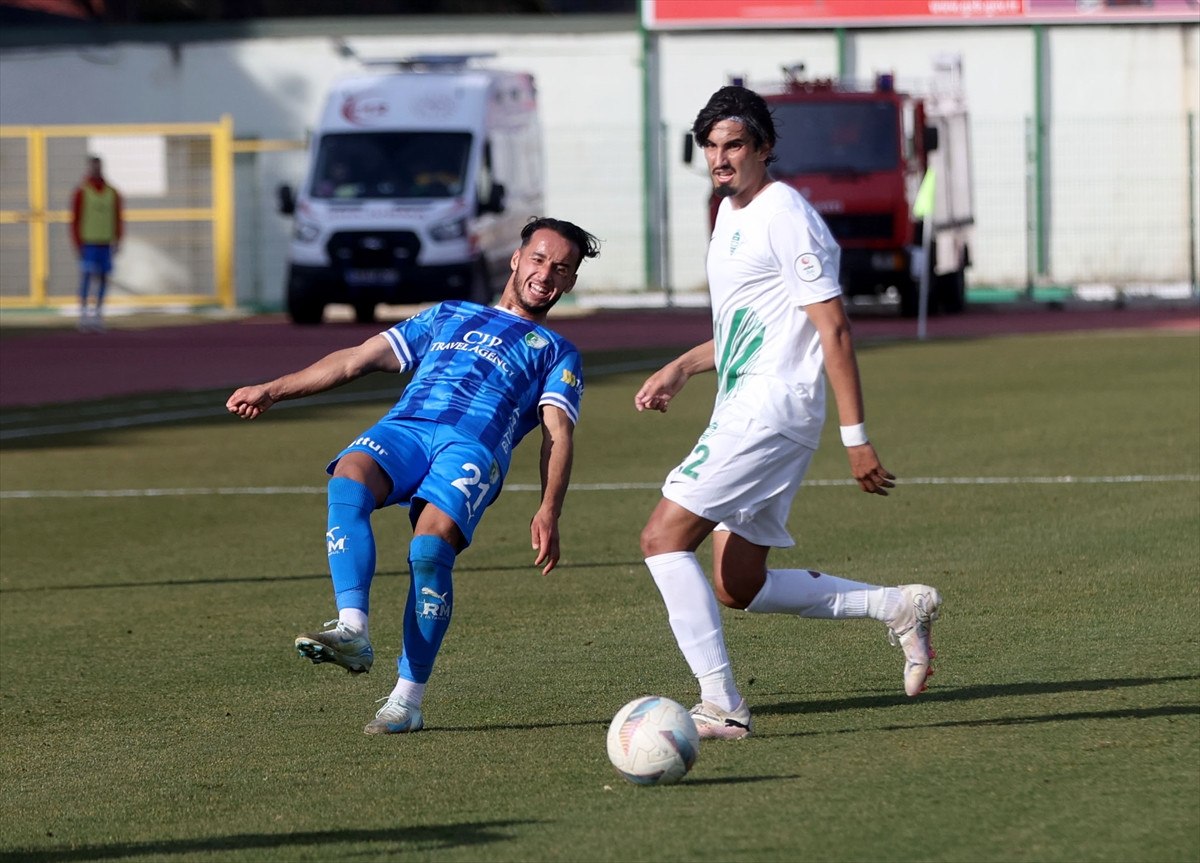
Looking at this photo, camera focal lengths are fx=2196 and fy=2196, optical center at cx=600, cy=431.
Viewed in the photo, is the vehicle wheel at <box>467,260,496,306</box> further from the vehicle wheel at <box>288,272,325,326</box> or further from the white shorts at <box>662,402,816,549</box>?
the white shorts at <box>662,402,816,549</box>

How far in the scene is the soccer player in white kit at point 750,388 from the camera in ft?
19.9

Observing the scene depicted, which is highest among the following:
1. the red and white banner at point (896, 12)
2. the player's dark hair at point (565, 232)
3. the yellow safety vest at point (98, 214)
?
the red and white banner at point (896, 12)

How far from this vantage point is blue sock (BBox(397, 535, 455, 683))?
21.5 feet

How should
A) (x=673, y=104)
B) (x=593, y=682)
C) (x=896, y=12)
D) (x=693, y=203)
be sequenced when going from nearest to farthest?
1. (x=593, y=682)
2. (x=896, y=12)
3. (x=693, y=203)
4. (x=673, y=104)

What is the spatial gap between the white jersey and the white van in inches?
913

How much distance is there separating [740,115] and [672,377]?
2.91ft

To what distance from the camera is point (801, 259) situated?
239 inches

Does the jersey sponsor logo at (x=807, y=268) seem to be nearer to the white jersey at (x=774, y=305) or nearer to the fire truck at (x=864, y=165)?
the white jersey at (x=774, y=305)

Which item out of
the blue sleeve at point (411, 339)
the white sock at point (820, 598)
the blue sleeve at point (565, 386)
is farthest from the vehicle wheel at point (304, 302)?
the white sock at point (820, 598)

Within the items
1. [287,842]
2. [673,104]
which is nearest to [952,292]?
[673,104]

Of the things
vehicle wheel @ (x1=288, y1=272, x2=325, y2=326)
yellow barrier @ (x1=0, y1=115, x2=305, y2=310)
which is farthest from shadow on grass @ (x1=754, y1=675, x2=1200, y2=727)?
yellow barrier @ (x1=0, y1=115, x2=305, y2=310)

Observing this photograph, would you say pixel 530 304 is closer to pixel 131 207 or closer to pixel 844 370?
pixel 844 370

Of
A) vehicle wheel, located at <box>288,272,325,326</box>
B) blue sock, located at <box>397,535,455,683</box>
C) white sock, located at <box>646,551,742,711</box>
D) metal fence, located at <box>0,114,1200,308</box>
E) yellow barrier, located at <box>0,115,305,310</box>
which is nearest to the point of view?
white sock, located at <box>646,551,742,711</box>

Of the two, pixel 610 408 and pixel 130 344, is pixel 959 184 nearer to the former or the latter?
pixel 130 344
